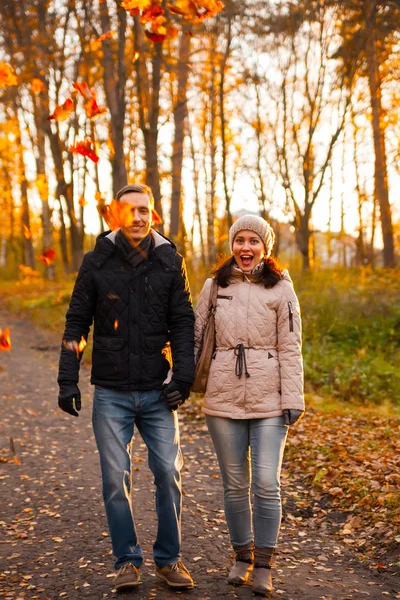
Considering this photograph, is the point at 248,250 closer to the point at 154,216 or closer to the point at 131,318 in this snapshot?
the point at 131,318

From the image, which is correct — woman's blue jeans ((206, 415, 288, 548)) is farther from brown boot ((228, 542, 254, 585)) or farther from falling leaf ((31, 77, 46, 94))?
falling leaf ((31, 77, 46, 94))

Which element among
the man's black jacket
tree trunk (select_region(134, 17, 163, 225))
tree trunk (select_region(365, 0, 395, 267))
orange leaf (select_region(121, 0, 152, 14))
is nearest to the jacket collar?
the man's black jacket

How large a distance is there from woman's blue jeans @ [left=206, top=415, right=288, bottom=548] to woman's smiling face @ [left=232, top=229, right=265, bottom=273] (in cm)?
98

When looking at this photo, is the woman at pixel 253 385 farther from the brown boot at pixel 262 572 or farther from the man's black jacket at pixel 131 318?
the man's black jacket at pixel 131 318

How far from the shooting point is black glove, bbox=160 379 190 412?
3988 millimetres

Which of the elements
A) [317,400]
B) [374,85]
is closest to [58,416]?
[317,400]

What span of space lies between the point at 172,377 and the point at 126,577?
4.01 ft

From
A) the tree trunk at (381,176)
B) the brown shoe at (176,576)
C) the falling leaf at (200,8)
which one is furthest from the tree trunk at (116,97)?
the brown shoe at (176,576)

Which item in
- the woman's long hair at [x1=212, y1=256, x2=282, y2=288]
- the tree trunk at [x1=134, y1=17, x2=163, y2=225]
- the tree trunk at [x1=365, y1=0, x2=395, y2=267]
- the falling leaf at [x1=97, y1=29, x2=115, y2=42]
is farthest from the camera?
the tree trunk at [x1=365, y1=0, x2=395, y2=267]

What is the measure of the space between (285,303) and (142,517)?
2.58m

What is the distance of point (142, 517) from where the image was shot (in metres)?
5.64

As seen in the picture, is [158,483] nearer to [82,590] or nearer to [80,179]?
[82,590]

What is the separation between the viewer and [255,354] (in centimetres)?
409

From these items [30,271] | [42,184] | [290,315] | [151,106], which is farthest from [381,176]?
[290,315]
